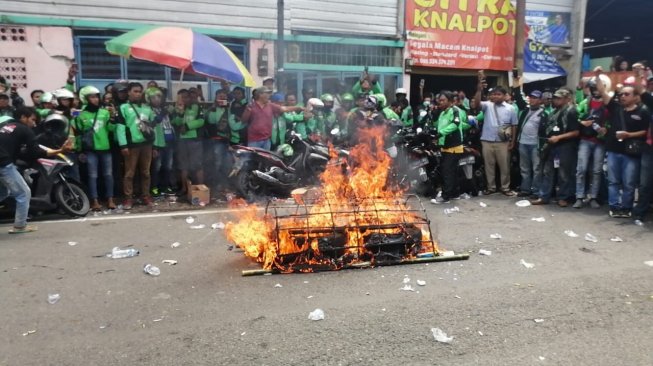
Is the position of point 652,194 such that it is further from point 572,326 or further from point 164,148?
point 164,148

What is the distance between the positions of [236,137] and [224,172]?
2.67 ft

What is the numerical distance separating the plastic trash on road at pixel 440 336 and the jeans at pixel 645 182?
5.33 metres

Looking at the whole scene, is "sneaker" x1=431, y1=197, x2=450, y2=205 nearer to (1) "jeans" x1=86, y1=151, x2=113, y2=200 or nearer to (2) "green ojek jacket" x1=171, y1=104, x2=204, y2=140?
(2) "green ojek jacket" x1=171, y1=104, x2=204, y2=140

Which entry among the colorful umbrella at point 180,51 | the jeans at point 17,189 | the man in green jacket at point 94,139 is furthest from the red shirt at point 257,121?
the jeans at point 17,189

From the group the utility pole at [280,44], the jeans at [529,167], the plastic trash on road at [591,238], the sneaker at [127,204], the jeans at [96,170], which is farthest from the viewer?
the utility pole at [280,44]

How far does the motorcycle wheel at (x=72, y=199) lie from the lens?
758cm

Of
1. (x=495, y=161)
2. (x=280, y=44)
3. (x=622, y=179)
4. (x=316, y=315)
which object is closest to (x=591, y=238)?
(x=622, y=179)

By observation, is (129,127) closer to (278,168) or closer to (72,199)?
(72,199)

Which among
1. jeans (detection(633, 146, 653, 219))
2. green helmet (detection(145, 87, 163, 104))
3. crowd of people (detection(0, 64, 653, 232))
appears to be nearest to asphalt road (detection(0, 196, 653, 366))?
jeans (detection(633, 146, 653, 219))

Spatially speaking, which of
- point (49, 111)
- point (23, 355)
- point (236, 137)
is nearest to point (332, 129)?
point (236, 137)

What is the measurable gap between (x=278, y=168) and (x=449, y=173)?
3.11 m

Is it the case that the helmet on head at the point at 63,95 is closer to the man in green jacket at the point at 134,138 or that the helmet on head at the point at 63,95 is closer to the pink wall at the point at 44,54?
the man in green jacket at the point at 134,138

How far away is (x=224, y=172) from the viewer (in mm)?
10031

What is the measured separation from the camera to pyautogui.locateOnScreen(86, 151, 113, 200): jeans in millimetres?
8305
